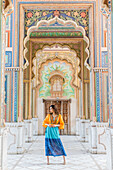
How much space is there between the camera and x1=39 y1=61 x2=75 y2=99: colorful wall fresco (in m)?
10.4

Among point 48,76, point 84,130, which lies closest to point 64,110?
point 48,76

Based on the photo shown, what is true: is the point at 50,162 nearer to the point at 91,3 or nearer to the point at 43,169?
the point at 43,169

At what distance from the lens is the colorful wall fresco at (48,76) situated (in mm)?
10414

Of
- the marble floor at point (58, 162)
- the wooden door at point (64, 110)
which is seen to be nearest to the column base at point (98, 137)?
the marble floor at point (58, 162)

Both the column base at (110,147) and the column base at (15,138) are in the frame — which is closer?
the column base at (110,147)

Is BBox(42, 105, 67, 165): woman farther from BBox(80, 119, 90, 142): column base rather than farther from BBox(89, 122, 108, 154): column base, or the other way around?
BBox(80, 119, 90, 142): column base

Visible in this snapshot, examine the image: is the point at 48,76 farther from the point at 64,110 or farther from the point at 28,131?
the point at 28,131

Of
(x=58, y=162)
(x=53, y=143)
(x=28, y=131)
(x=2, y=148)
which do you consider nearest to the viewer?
(x=2, y=148)

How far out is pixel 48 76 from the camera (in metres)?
10.5

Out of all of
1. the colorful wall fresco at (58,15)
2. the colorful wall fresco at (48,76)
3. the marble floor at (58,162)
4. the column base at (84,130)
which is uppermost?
the colorful wall fresco at (58,15)

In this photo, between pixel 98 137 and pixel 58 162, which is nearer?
pixel 58 162

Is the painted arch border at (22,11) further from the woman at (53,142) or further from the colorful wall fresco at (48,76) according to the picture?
the colorful wall fresco at (48,76)

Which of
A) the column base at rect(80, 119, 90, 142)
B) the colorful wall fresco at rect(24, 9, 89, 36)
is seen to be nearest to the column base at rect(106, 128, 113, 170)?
the colorful wall fresco at rect(24, 9, 89, 36)

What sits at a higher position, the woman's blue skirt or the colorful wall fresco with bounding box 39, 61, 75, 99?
the colorful wall fresco with bounding box 39, 61, 75, 99
